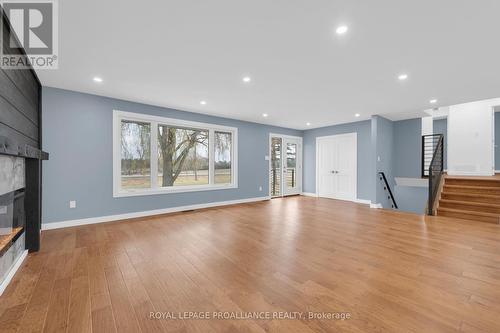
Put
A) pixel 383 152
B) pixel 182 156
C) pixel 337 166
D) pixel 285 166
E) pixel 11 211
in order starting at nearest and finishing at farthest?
pixel 11 211 < pixel 182 156 < pixel 383 152 < pixel 337 166 < pixel 285 166

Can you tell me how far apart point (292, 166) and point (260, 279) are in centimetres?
607

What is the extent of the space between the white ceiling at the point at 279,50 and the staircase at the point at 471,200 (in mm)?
2010

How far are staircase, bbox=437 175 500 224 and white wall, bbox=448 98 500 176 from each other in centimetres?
161

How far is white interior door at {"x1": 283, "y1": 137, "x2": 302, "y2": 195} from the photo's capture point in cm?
753

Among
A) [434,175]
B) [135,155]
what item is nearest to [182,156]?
[135,155]

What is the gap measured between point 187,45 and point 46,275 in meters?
2.84

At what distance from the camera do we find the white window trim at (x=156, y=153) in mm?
4203

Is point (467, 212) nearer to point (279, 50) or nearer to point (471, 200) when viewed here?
point (471, 200)

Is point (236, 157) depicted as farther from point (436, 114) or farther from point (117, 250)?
point (436, 114)

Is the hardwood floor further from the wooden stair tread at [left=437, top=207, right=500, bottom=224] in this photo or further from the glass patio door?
the glass patio door

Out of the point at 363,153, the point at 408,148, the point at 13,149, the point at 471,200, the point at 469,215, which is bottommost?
the point at 469,215

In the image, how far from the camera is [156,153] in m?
4.71

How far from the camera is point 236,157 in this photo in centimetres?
605

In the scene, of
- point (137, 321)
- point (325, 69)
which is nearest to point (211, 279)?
point (137, 321)
